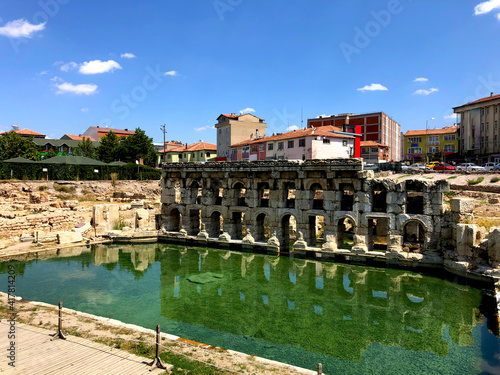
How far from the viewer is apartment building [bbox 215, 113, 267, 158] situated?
53.9 meters

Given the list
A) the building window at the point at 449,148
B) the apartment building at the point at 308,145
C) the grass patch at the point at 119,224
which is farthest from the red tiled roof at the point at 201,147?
the building window at the point at 449,148

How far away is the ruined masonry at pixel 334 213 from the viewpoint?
1938cm

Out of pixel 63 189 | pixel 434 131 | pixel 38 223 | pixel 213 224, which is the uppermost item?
pixel 434 131

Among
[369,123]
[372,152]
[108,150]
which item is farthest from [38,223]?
[369,123]

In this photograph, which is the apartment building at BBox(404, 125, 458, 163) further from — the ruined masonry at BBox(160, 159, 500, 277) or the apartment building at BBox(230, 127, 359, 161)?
the ruined masonry at BBox(160, 159, 500, 277)

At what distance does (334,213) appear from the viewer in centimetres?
2294

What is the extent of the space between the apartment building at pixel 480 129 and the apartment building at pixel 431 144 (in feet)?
15.1

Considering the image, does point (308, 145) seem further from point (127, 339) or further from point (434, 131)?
point (434, 131)

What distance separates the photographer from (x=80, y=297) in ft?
54.1

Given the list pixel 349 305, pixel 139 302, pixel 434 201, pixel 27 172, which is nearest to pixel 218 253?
pixel 139 302

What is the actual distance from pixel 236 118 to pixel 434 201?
38642mm

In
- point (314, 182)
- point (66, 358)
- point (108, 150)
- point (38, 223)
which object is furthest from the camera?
point (108, 150)

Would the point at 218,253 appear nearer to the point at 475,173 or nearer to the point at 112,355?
the point at 112,355

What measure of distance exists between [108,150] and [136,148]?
20.5 ft
